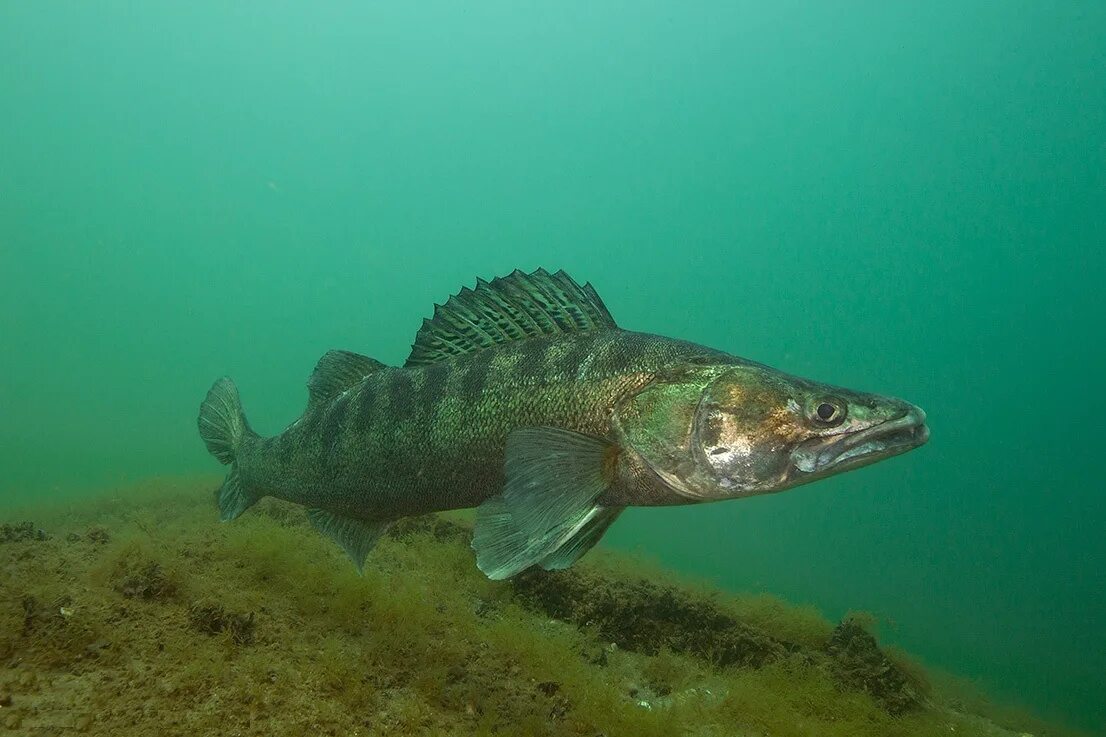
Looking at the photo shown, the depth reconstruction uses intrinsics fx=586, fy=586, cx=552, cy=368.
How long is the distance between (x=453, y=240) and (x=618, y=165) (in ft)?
124

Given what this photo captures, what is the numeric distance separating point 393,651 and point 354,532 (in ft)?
3.67

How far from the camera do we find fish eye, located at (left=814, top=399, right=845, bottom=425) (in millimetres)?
3457

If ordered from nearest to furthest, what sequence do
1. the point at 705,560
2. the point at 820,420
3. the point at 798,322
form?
1. the point at 820,420
2. the point at 705,560
3. the point at 798,322

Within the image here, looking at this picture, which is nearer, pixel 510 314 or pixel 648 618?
pixel 510 314

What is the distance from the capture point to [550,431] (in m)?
3.66

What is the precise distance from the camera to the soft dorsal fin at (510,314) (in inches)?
174

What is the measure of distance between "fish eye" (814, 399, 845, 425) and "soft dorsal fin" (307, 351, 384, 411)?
3672 millimetres

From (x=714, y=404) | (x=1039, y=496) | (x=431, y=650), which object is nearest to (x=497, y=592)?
(x=431, y=650)

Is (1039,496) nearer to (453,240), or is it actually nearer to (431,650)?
(431,650)

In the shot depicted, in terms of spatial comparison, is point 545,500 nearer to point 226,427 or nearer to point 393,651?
point 393,651

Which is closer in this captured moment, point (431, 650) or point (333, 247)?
point (431, 650)

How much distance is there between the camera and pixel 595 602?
5.82m

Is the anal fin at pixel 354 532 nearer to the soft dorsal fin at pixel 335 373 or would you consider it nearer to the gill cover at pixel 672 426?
the soft dorsal fin at pixel 335 373

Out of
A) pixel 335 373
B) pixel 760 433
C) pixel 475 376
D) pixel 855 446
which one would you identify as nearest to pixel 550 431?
pixel 475 376
